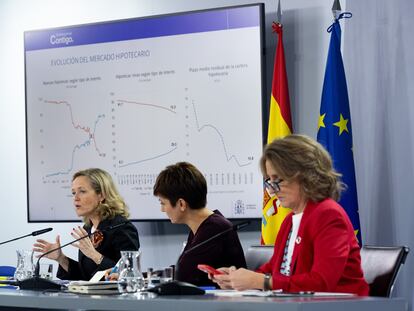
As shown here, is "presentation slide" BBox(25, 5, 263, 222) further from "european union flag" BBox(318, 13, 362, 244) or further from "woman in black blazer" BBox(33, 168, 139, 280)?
"woman in black blazer" BBox(33, 168, 139, 280)

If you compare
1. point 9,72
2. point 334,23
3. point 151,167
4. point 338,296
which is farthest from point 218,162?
point 338,296

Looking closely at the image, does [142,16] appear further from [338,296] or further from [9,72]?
[338,296]

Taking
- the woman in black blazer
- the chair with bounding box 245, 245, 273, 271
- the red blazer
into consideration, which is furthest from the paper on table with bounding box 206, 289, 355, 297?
the woman in black blazer

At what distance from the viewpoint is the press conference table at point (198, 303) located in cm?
229

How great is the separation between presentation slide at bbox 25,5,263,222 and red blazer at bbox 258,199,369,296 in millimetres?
1991

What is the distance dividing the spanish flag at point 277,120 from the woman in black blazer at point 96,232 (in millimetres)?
755

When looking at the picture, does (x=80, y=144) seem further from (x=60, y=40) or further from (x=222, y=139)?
(x=222, y=139)

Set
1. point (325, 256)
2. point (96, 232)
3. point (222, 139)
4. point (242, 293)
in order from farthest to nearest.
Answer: point (222, 139) → point (96, 232) → point (325, 256) → point (242, 293)

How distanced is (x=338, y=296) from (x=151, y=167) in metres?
2.96

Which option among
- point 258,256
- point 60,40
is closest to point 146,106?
point 60,40

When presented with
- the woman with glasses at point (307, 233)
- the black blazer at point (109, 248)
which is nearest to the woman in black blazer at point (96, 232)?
the black blazer at point (109, 248)

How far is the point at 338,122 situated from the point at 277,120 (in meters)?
0.40

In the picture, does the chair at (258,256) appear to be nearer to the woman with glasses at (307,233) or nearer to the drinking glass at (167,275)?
the woman with glasses at (307,233)

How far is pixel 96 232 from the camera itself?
4273mm
